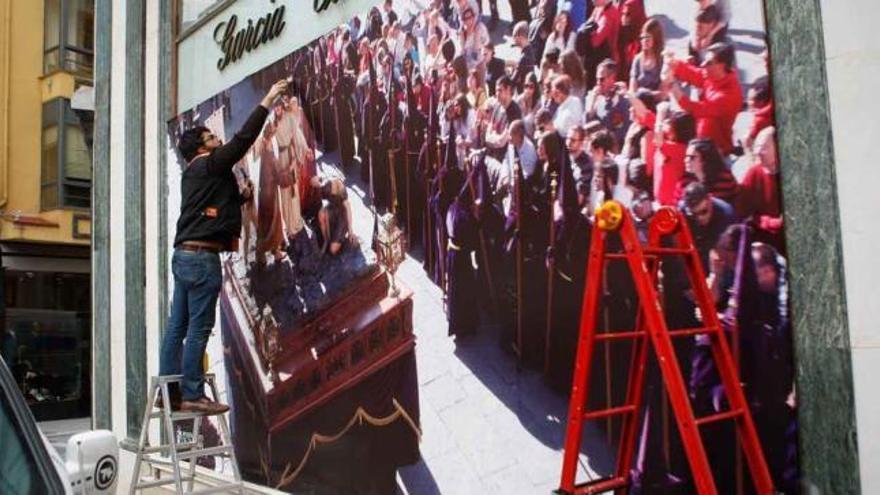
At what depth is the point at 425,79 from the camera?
15.2 ft

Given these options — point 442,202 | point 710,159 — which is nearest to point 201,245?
point 442,202

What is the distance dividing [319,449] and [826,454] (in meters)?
3.34

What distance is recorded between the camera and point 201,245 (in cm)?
534

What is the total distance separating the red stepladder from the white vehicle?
160 cm

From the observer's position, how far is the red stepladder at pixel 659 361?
8.44 ft

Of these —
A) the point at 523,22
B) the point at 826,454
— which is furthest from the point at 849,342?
the point at 523,22

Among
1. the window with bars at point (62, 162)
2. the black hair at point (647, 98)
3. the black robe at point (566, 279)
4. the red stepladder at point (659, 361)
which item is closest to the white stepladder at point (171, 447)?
the black robe at point (566, 279)

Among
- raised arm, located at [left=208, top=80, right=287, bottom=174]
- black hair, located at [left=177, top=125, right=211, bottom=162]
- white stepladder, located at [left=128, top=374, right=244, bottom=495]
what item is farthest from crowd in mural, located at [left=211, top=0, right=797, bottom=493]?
white stepladder, located at [left=128, top=374, right=244, bottom=495]

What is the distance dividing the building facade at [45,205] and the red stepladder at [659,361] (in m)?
15.6

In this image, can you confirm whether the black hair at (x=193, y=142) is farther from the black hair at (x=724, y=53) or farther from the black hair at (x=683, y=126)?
the black hair at (x=724, y=53)

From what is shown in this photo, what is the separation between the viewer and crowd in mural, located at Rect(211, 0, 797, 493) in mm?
3094

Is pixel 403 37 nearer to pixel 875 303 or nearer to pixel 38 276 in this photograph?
pixel 875 303

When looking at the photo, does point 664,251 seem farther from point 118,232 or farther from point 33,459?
point 118,232

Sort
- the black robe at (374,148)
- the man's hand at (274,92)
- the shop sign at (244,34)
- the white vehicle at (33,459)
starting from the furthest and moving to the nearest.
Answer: the shop sign at (244,34) < the man's hand at (274,92) < the black robe at (374,148) < the white vehicle at (33,459)
